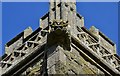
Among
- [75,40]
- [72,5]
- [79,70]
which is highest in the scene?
[72,5]

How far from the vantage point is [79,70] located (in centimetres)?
1419

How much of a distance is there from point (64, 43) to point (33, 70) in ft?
4.11

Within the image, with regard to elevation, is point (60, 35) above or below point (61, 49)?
above

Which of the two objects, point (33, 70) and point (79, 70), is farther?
point (33, 70)

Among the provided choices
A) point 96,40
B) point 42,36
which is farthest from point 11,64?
point 96,40

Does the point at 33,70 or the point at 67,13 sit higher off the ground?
the point at 67,13

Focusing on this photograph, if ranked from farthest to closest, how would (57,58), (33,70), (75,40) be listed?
(75,40)
(33,70)
(57,58)

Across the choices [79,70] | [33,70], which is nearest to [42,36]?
[33,70]

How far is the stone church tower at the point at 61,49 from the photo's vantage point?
14.2 meters

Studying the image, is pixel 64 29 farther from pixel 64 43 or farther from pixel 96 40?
pixel 96 40

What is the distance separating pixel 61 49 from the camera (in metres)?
14.3

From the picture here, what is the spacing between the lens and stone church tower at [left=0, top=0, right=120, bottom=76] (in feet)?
46.4

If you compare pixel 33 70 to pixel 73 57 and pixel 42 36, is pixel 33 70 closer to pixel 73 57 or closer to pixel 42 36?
pixel 73 57

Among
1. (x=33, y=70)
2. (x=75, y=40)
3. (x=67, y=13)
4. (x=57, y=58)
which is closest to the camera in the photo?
(x=57, y=58)
